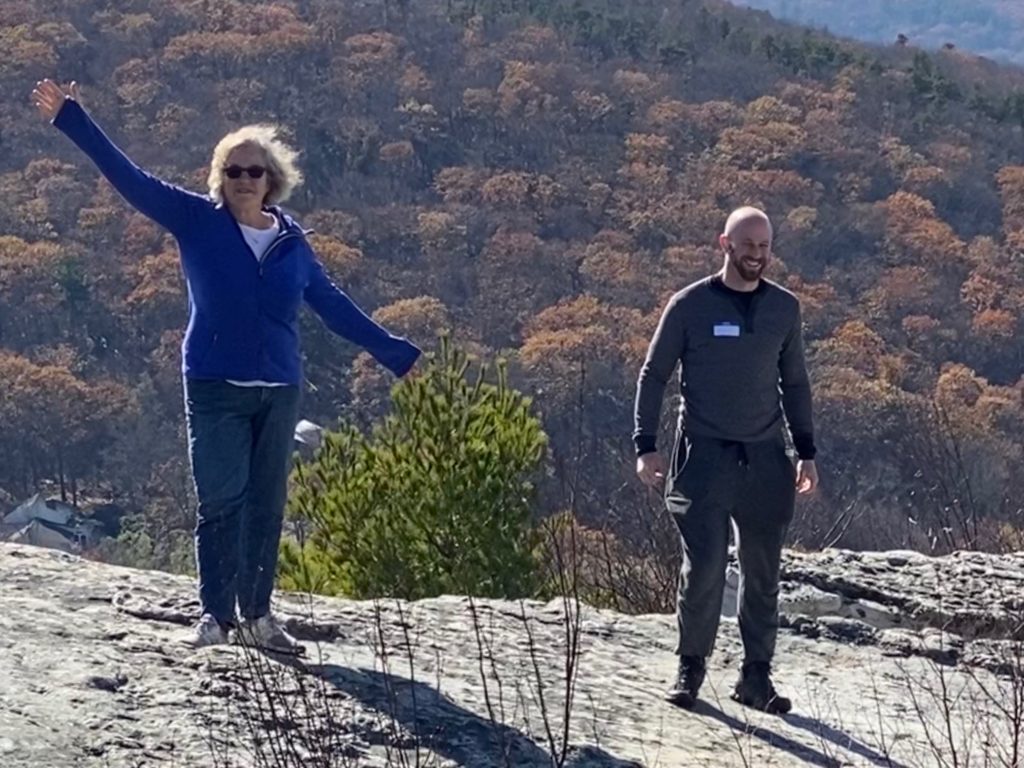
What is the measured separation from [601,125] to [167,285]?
23379mm

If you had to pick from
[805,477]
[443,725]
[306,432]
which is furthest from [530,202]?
[443,725]

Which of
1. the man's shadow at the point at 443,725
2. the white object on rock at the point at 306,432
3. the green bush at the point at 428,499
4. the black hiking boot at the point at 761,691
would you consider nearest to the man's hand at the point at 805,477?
the black hiking boot at the point at 761,691

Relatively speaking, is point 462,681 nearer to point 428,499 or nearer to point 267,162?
point 267,162

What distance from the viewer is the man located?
4680 mm

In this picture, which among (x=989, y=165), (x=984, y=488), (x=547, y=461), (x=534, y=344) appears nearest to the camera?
(x=547, y=461)

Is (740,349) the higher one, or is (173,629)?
(740,349)

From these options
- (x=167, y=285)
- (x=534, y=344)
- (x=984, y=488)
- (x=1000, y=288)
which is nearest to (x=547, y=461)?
(x=984, y=488)

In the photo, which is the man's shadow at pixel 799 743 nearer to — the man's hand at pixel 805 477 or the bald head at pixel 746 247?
the man's hand at pixel 805 477

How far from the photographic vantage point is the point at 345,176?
51812 mm

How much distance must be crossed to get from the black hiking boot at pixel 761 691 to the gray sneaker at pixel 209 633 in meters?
1.58

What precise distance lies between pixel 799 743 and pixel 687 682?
39cm

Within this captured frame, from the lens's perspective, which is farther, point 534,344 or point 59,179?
point 59,179

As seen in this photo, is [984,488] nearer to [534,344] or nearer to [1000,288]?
[534,344]

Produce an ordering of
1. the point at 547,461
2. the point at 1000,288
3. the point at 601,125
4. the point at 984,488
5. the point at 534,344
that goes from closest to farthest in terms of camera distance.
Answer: the point at 547,461
the point at 984,488
the point at 534,344
the point at 1000,288
the point at 601,125
